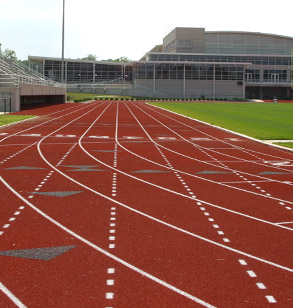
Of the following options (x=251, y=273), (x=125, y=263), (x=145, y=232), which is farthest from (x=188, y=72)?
(x=251, y=273)

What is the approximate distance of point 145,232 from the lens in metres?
7.45

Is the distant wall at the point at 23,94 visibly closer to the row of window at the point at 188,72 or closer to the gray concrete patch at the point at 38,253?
the gray concrete patch at the point at 38,253

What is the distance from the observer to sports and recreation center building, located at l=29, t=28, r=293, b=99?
104m

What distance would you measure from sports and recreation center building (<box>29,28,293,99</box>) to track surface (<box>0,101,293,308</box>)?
295 feet

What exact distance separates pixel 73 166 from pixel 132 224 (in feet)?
21.1

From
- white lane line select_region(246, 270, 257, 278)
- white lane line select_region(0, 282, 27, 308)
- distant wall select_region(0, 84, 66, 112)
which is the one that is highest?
distant wall select_region(0, 84, 66, 112)

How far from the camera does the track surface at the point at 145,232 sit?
5184 millimetres

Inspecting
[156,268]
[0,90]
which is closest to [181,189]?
[156,268]

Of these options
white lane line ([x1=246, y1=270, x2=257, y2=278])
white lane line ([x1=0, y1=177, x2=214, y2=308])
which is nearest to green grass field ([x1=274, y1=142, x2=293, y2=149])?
white lane line ([x1=0, y1=177, x2=214, y2=308])

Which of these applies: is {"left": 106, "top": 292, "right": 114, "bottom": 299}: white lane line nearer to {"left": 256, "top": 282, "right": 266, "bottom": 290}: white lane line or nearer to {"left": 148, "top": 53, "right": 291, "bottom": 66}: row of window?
{"left": 256, "top": 282, "right": 266, "bottom": 290}: white lane line

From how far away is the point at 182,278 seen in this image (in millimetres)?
5555

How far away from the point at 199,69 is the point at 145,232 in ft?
328

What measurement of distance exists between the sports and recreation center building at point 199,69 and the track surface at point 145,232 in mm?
89964

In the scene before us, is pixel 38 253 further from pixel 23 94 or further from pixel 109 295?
pixel 23 94
